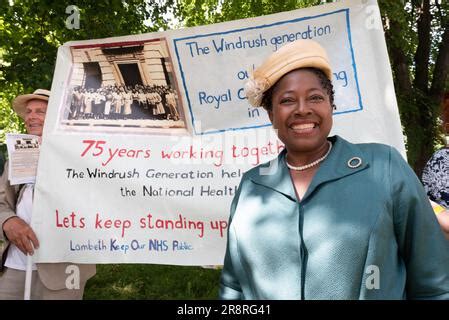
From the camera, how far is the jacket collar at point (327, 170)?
149cm

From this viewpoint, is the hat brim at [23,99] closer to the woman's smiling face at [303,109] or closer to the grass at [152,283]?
the woman's smiling face at [303,109]

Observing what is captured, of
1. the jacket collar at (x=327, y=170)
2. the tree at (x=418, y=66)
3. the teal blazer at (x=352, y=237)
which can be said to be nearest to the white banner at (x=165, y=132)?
the jacket collar at (x=327, y=170)

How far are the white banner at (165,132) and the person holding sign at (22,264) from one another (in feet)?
0.29

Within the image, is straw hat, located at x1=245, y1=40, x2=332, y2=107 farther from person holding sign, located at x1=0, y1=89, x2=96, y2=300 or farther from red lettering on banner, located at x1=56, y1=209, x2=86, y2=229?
person holding sign, located at x1=0, y1=89, x2=96, y2=300

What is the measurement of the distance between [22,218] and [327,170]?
88.8 inches

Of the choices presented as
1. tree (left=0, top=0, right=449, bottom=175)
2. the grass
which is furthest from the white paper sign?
the grass

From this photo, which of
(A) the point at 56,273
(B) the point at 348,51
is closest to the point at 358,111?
(B) the point at 348,51

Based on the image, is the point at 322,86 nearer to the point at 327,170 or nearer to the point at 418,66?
the point at 327,170

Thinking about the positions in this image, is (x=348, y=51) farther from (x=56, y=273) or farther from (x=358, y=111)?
(x=56, y=273)

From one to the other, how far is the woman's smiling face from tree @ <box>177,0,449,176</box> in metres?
3.88

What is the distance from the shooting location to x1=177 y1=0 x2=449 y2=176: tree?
5.92 m
